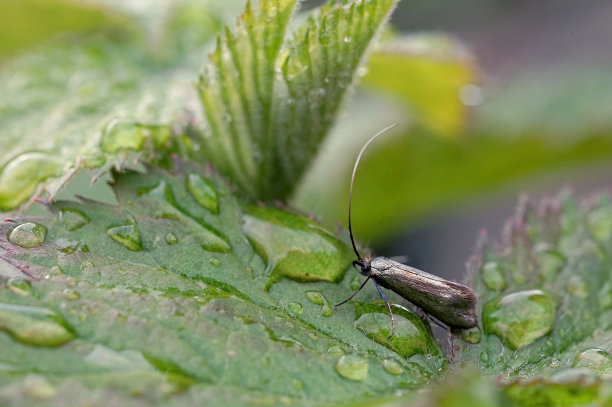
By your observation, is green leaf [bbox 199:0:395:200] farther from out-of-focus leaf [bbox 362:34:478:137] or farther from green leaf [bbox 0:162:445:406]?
out-of-focus leaf [bbox 362:34:478:137]

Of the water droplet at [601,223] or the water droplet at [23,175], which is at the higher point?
the water droplet at [601,223]

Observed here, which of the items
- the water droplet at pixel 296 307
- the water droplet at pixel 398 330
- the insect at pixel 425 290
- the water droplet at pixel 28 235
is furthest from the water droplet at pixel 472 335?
the water droplet at pixel 28 235

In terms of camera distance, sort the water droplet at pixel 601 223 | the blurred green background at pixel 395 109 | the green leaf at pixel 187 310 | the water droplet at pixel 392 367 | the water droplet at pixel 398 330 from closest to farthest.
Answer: the green leaf at pixel 187 310
the water droplet at pixel 392 367
the water droplet at pixel 398 330
the water droplet at pixel 601 223
the blurred green background at pixel 395 109

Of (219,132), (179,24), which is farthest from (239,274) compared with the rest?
(179,24)

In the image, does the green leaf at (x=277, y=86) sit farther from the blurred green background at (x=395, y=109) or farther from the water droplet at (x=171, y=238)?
the water droplet at (x=171, y=238)

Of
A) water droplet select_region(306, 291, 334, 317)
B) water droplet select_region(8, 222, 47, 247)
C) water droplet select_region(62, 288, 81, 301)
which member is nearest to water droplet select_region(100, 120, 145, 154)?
water droplet select_region(8, 222, 47, 247)

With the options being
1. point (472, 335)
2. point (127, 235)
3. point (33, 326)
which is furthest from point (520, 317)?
point (33, 326)

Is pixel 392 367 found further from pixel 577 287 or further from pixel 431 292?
pixel 577 287
